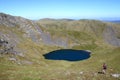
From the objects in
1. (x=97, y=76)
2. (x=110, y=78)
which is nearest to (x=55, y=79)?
(x=97, y=76)

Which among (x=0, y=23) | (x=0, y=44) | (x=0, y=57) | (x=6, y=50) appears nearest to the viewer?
(x=0, y=57)

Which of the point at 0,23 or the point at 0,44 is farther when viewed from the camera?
the point at 0,23

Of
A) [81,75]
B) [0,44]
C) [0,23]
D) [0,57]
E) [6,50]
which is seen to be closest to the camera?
[81,75]

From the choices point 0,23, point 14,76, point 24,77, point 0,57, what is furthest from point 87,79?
point 0,23

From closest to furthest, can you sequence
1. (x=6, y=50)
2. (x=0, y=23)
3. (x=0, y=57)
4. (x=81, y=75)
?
(x=81, y=75)
(x=0, y=57)
(x=6, y=50)
(x=0, y=23)

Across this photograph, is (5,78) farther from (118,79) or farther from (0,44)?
(0,44)

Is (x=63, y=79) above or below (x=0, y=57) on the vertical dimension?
above

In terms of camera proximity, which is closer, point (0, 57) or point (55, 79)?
point (55, 79)

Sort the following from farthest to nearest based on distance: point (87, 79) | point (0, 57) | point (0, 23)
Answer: point (0, 23), point (0, 57), point (87, 79)

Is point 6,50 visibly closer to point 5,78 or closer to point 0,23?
point 5,78
